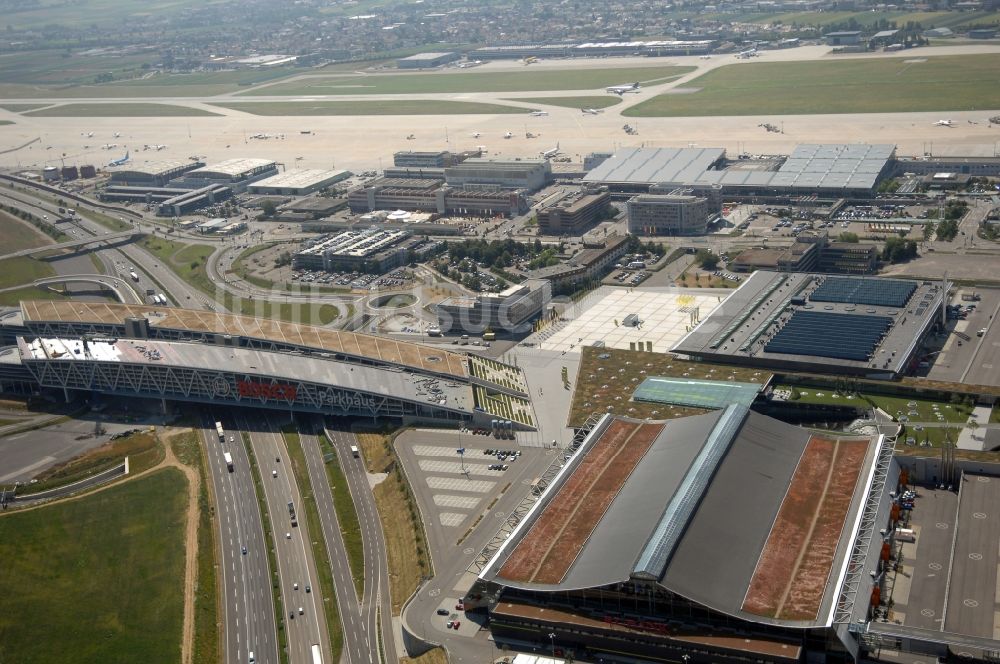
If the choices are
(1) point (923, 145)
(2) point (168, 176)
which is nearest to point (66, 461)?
(2) point (168, 176)

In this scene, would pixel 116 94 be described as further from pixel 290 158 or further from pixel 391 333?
pixel 391 333

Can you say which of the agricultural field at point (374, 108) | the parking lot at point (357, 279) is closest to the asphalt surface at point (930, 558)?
the parking lot at point (357, 279)

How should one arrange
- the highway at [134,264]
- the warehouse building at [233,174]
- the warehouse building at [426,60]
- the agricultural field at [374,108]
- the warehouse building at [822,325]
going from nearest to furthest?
1. the warehouse building at [822,325]
2. the highway at [134,264]
3. the warehouse building at [233,174]
4. the agricultural field at [374,108]
5. the warehouse building at [426,60]

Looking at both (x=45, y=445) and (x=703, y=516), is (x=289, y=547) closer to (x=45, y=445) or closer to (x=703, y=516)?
(x=703, y=516)

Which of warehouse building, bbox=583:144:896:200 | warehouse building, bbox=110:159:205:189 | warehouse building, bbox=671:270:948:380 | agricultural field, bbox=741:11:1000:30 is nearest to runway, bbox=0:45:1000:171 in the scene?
warehouse building, bbox=583:144:896:200

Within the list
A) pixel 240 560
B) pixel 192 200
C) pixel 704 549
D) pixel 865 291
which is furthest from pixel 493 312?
pixel 192 200

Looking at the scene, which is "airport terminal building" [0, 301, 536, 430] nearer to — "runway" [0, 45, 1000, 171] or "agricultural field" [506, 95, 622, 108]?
"runway" [0, 45, 1000, 171]

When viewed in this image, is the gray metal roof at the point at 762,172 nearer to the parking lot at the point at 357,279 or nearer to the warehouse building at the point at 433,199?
the warehouse building at the point at 433,199
